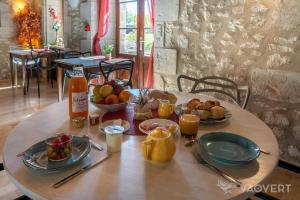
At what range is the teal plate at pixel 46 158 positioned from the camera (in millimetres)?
871

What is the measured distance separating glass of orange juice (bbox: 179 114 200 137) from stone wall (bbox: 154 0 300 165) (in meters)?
1.43

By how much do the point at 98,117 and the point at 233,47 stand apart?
1.69 m

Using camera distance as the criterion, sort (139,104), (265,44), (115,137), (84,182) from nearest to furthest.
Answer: (84,182) < (115,137) < (139,104) < (265,44)

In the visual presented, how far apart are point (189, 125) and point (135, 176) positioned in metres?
0.39

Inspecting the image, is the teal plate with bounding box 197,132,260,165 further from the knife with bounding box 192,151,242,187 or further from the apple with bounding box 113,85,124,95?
the apple with bounding box 113,85,124,95

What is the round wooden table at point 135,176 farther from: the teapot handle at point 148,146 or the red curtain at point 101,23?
the red curtain at point 101,23

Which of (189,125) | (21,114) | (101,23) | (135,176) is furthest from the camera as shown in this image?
(101,23)

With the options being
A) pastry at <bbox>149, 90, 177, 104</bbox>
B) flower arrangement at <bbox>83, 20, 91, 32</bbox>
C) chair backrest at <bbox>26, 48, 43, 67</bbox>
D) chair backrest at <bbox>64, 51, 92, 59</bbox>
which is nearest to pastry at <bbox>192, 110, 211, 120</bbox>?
pastry at <bbox>149, 90, 177, 104</bbox>

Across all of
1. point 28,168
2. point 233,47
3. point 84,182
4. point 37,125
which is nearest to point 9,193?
point 37,125

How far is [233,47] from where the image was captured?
2539 millimetres

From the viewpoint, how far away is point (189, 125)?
45.8 inches

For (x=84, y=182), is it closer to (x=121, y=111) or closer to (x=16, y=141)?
(x=16, y=141)

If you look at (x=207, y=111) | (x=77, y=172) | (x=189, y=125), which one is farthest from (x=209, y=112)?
(x=77, y=172)

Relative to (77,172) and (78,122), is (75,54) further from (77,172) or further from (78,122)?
(77,172)
